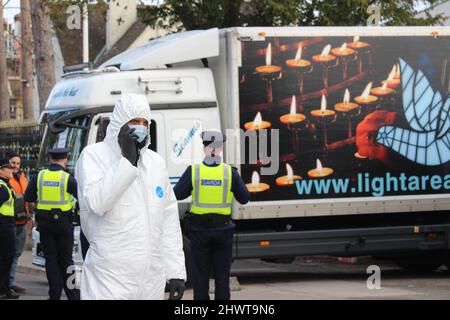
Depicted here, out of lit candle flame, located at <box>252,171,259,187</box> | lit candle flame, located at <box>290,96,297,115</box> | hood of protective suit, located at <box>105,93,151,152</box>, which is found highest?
hood of protective suit, located at <box>105,93,151,152</box>

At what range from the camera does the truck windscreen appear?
43.4 feet

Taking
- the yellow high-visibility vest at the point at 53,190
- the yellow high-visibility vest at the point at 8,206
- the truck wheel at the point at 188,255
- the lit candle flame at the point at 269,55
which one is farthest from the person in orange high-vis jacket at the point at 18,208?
the lit candle flame at the point at 269,55

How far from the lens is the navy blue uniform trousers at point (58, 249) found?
12.0m

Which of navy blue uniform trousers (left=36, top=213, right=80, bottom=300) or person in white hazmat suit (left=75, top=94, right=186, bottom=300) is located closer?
person in white hazmat suit (left=75, top=94, right=186, bottom=300)

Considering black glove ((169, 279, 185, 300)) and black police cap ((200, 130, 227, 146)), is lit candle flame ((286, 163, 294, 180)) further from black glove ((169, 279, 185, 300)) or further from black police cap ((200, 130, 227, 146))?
black glove ((169, 279, 185, 300))

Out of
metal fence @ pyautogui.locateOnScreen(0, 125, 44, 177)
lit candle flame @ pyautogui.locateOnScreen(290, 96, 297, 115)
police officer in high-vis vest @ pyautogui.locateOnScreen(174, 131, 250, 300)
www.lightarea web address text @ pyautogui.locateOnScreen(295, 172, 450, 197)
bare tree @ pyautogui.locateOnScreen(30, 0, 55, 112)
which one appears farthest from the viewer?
bare tree @ pyautogui.locateOnScreen(30, 0, 55, 112)

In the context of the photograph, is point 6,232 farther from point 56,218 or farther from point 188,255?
point 188,255

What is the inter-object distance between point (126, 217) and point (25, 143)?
17187mm

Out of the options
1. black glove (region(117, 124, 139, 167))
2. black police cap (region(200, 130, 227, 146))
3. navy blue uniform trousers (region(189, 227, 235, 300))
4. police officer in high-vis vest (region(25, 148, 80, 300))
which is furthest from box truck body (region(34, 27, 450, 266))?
black glove (region(117, 124, 139, 167))

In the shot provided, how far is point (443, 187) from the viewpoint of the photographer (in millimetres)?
14383

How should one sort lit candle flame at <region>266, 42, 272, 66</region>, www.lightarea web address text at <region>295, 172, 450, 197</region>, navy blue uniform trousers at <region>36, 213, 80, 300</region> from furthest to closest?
www.lightarea web address text at <region>295, 172, 450, 197</region>, lit candle flame at <region>266, 42, 272, 66</region>, navy blue uniform trousers at <region>36, 213, 80, 300</region>

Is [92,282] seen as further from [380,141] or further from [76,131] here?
[380,141]

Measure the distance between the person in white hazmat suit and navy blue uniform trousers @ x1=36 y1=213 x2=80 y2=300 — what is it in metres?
5.97

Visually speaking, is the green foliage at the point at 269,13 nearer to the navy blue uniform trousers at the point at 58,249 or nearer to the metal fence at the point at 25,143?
the metal fence at the point at 25,143
